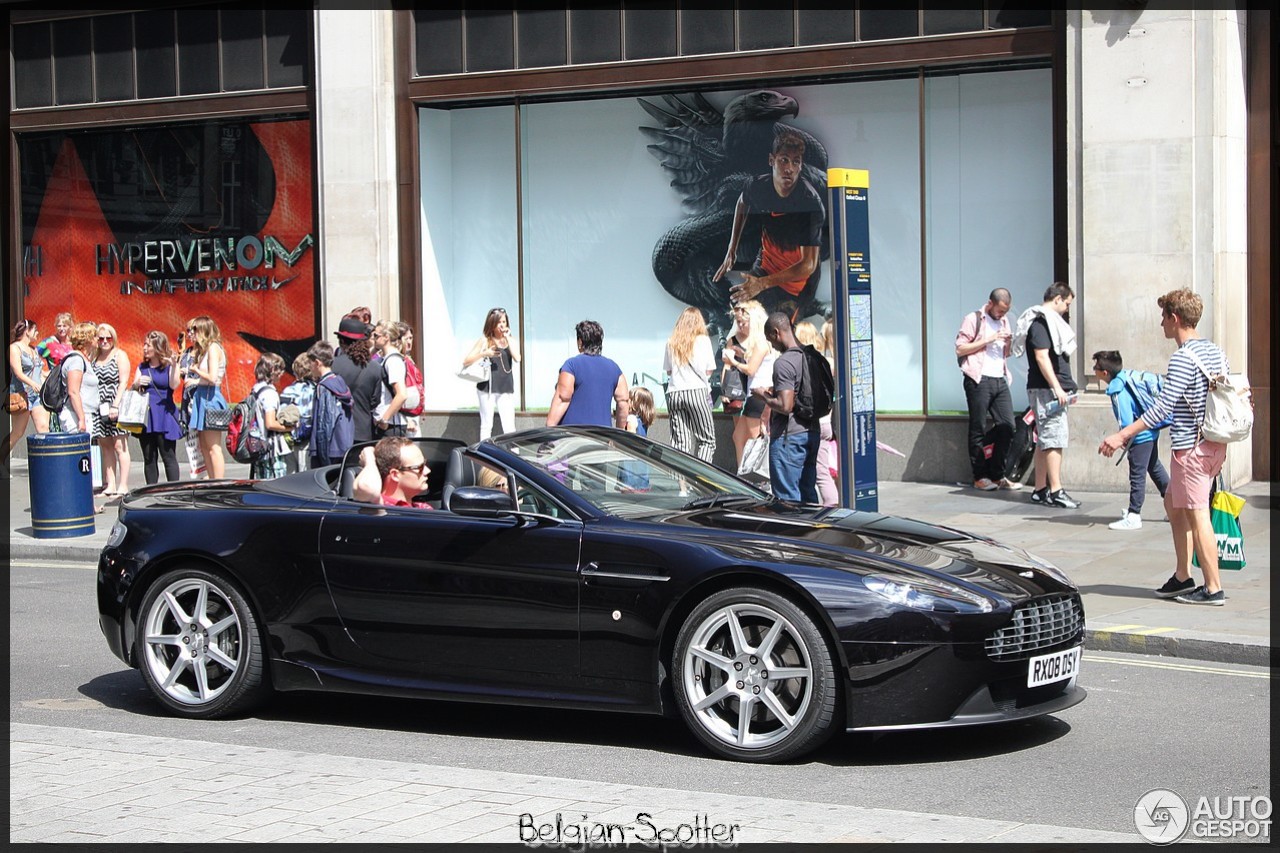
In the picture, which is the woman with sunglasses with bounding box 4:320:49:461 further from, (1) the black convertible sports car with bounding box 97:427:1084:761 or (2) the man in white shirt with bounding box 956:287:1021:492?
(1) the black convertible sports car with bounding box 97:427:1084:761

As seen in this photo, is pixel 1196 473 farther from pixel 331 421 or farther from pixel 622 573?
pixel 331 421

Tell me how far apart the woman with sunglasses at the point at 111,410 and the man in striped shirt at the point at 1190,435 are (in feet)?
33.8

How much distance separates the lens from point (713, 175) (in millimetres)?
17047

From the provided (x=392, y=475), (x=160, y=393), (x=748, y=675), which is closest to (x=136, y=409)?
(x=160, y=393)

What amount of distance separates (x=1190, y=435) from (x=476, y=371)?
28.8 ft

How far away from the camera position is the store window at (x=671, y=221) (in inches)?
619

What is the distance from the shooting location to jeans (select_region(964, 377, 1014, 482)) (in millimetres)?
15047

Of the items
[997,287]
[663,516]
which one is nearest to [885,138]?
[997,287]

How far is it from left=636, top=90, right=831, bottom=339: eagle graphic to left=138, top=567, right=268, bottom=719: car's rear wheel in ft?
32.6

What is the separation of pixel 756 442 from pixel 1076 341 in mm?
3222

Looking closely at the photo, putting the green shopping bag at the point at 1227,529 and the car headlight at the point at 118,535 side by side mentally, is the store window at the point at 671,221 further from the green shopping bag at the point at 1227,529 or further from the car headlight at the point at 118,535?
the car headlight at the point at 118,535

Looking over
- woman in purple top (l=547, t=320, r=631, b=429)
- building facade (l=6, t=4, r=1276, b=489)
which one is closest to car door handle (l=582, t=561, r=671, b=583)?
woman in purple top (l=547, t=320, r=631, b=429)

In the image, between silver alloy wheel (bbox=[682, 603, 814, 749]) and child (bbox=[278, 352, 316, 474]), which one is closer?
silver alloy wheel (bbox=[682, 603, 814, 749])

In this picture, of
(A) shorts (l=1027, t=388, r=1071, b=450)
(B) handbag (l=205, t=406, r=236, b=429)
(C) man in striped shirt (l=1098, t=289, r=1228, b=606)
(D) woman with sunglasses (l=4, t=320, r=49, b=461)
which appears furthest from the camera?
(D) woman with sunglasses (l=4, t=320, r=49, b=461)
